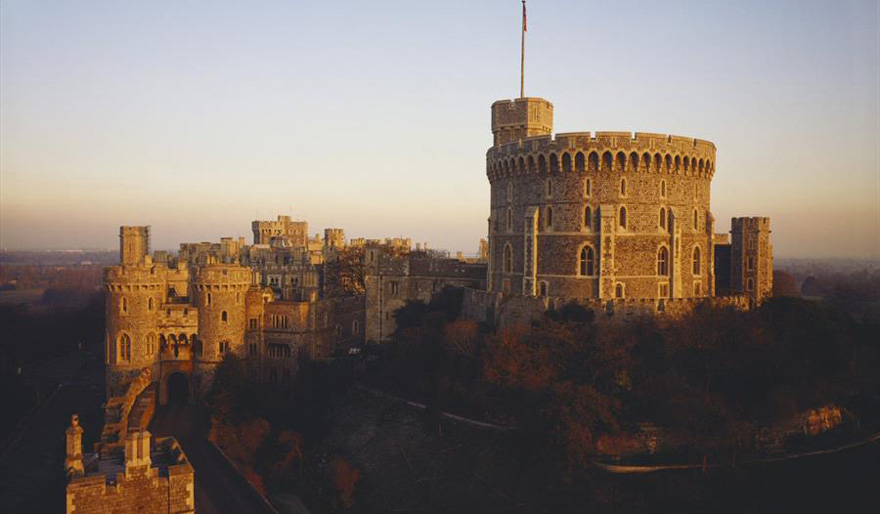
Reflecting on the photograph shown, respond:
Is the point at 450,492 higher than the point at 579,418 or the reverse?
the reverse

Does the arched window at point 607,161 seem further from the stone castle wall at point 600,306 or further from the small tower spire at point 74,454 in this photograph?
the small tower spire at point 74,454

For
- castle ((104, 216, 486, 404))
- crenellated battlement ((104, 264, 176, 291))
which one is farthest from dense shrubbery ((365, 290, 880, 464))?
crenellated battlement ((104, 264, 176, 291))

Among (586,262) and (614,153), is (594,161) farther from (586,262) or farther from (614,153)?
(586,262)

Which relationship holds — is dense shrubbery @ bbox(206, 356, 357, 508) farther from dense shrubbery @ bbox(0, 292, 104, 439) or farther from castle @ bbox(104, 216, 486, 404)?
dense shrubbery @ bbox(0, 292, 104, 439)

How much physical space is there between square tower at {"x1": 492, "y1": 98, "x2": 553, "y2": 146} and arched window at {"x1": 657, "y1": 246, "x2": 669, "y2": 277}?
498 inches

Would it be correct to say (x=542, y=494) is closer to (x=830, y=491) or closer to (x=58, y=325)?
(x=830, y=491)

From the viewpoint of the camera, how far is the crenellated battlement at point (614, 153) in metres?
43.9

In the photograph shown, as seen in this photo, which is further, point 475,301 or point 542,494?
point 475,301

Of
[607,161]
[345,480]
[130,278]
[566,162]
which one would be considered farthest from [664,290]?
[130,278]

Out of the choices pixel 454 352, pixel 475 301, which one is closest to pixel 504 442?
pixel 454 352

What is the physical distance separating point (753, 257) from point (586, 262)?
13.4 m

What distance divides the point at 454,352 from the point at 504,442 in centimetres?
868

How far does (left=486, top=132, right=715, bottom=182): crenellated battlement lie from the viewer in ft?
144

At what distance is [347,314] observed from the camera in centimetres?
5969
